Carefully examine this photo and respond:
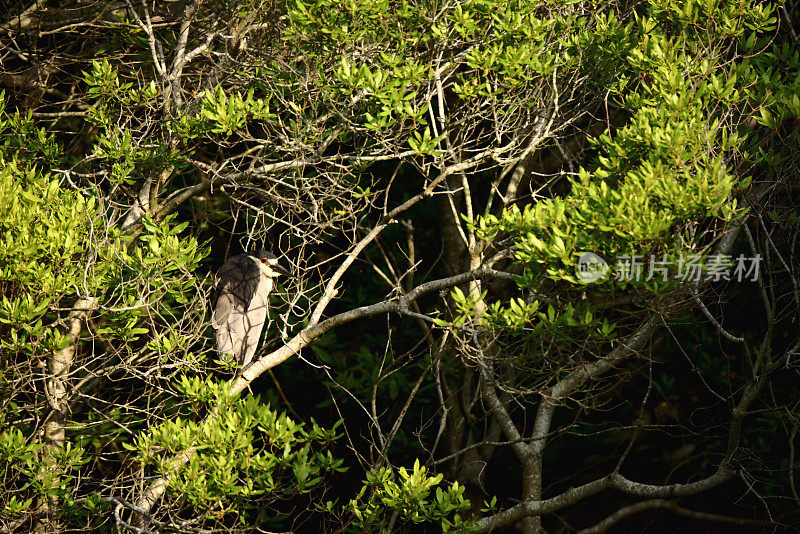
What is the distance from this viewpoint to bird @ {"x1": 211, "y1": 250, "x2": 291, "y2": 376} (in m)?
4.46

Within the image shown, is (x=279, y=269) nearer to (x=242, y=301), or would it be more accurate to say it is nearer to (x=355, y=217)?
(x=242, y=301)

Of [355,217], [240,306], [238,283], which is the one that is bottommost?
[240,306]

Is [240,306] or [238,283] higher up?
[238,283]

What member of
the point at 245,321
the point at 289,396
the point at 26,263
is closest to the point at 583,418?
the point at 289,396

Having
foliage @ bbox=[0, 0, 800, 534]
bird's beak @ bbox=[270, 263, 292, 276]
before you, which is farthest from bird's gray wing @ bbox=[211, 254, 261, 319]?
foliage @ bbox=[0, 0, 800, 534]

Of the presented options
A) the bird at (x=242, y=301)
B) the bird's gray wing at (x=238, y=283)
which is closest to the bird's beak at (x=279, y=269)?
the bird at (x=242, y=301)

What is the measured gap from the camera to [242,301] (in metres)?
4.52

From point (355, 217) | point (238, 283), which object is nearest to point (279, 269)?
point (238, 283)

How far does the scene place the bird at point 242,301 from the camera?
446cm

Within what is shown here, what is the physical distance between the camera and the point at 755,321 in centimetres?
577

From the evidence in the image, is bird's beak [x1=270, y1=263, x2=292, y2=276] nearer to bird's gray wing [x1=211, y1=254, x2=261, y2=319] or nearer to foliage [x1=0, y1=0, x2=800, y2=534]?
bird's gray wing [x1=211, y1=254, x2=261, y2=319]

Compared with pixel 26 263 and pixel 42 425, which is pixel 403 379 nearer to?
pixel 42 425

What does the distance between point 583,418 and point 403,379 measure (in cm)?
166

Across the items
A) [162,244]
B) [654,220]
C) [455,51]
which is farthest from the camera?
[455,51]
